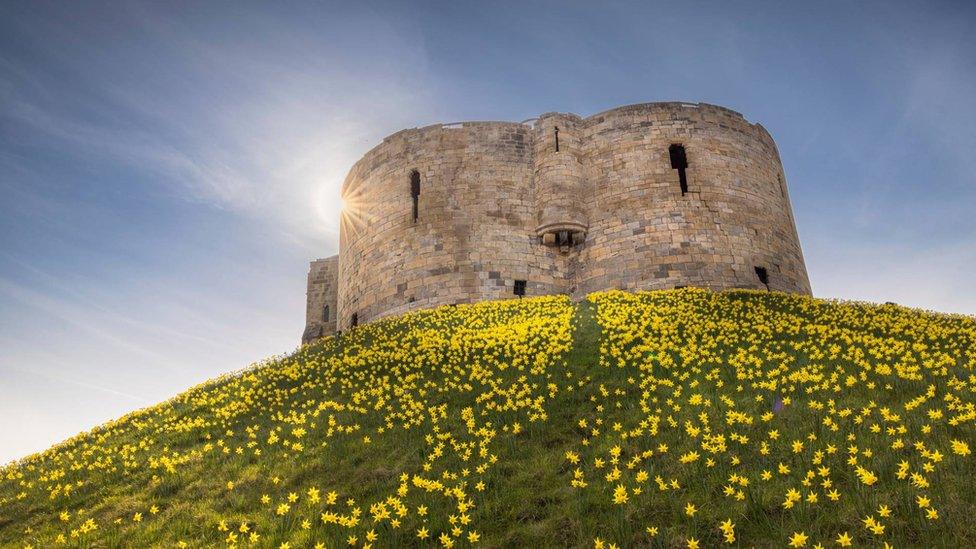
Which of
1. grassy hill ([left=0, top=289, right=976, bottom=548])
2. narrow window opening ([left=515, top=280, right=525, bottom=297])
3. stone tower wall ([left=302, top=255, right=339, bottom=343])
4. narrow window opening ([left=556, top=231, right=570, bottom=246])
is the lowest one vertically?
grassy hill ([left=0, top=289, right=976, bottom=548])

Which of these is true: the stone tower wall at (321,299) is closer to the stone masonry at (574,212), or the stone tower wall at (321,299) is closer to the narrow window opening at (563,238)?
the stone masonry at (574,212)

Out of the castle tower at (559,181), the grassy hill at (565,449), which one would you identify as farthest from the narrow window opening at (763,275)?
the grassy hill at (565,449)

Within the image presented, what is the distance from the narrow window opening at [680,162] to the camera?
2712 cm

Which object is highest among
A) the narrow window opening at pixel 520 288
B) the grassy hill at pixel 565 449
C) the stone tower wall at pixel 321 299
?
the stone tower wall at pixel 321 299

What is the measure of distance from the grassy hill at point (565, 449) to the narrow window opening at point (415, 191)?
466 inches

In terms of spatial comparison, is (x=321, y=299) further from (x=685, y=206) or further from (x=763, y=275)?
(x=763, y=275)

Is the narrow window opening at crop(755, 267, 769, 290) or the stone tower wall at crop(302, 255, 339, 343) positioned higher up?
the stone tower wall at crop(302, 255, 339, 343)

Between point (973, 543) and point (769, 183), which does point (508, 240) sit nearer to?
point (769, 183)

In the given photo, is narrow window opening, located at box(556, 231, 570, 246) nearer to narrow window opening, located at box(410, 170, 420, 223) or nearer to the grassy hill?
narrow window opening, located at box(410, 170, 420, 223)

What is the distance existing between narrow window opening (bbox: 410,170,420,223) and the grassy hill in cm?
1185

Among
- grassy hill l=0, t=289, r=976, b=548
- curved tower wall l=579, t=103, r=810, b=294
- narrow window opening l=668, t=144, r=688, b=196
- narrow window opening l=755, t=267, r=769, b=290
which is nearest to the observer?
grassy hill l=0, t=289, r=976, b=548

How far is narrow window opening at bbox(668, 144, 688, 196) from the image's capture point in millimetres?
27125

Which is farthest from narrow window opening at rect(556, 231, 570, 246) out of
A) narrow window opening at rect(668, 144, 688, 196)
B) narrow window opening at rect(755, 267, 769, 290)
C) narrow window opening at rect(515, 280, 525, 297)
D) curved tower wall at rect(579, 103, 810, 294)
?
narrow window opening at rect(755, 267, 769, 290)

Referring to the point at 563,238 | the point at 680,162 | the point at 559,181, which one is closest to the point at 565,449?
the point at 563,238
